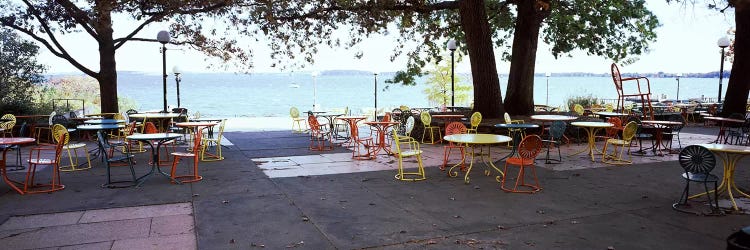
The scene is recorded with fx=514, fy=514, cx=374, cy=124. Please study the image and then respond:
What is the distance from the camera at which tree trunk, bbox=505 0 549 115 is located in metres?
14.0

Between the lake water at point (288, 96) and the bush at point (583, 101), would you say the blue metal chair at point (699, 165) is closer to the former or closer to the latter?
the lake water at point (288, 96)

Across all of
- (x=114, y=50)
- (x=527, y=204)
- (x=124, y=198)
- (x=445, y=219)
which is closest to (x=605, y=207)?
(x=527, y=204)

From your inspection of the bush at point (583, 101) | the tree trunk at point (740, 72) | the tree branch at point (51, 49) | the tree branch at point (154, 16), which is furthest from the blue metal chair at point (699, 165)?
the bush at point (583, 101)

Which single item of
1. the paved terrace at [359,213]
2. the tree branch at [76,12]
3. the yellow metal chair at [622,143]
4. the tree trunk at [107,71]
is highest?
the tree branch at [76,12]

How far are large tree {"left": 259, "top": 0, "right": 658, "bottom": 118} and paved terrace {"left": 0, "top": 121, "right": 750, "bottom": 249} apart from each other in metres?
5.40

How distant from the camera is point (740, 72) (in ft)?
52.8

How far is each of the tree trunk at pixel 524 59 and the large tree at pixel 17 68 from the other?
1327 centimetres

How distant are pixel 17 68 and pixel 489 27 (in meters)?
13.1

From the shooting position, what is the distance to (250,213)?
5.48 metres

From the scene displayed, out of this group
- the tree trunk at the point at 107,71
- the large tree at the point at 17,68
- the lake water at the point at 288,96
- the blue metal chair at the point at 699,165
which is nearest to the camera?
the blue metal chair at the point at 699,165

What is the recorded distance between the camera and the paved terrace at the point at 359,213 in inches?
178

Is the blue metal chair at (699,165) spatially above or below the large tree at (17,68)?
below

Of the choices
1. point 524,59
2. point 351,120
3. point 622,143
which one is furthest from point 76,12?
point 622,143

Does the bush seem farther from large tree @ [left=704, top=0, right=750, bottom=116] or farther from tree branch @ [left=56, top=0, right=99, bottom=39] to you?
tree branch @ [left=56, top=0, right=99, bottom=39]
